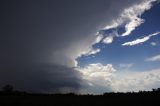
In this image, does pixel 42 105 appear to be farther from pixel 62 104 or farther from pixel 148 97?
pixel 148 97

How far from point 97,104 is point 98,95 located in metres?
8.44

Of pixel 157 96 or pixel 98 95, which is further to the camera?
pixel 98 95

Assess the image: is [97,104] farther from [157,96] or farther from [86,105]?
[157,96]

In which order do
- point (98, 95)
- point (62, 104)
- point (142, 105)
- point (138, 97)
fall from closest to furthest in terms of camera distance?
point (142, 105)
point (62, 104)
point (138, 97)
point (98, 95)

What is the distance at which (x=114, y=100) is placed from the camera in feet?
118

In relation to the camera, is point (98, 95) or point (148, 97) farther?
point (98, 95)

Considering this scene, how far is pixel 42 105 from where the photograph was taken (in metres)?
34.6

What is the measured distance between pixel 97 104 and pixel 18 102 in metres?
11.0

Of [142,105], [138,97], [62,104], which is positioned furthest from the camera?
[138,97]

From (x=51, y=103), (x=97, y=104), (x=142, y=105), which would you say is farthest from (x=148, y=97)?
(x=51, y=103)

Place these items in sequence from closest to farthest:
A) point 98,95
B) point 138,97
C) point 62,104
Answer: point 62,104
point 138,97
point 98,95

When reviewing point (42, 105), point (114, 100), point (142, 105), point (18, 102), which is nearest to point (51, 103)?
point (42, 105)

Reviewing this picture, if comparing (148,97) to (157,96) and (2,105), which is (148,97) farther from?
(2,105)

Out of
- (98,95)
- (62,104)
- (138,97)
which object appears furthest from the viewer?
(98,95)
